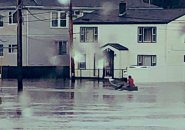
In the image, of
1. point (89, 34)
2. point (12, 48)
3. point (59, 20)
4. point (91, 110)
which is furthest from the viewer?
point (59, 20)

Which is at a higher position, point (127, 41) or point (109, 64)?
point (127, 41)

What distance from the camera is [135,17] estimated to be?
65250 mm

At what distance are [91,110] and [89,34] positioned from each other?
36.4 meters

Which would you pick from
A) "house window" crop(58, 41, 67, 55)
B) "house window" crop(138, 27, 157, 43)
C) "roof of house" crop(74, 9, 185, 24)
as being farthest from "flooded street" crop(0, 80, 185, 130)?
"house window" crop(58, 41, 67, 55)

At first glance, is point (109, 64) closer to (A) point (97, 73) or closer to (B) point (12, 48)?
(A) point (97, 73)

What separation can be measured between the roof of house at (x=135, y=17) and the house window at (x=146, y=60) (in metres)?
2.84

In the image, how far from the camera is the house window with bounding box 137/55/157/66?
2532 inches

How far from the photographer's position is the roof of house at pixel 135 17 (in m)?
64.1

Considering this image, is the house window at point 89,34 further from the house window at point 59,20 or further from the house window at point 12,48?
the house window at point 12,48

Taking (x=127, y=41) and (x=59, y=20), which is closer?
(x=127, y=41)

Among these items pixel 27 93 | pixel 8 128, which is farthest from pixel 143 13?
pixel 8 128

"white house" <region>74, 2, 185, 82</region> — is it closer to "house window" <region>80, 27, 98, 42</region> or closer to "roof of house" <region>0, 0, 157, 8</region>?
"house window" <region>80, 27, 98, 42</region>

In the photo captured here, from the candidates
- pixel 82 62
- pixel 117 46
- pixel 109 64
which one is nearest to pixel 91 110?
pixel 117 46

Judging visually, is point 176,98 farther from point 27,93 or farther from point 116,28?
point 116,28
